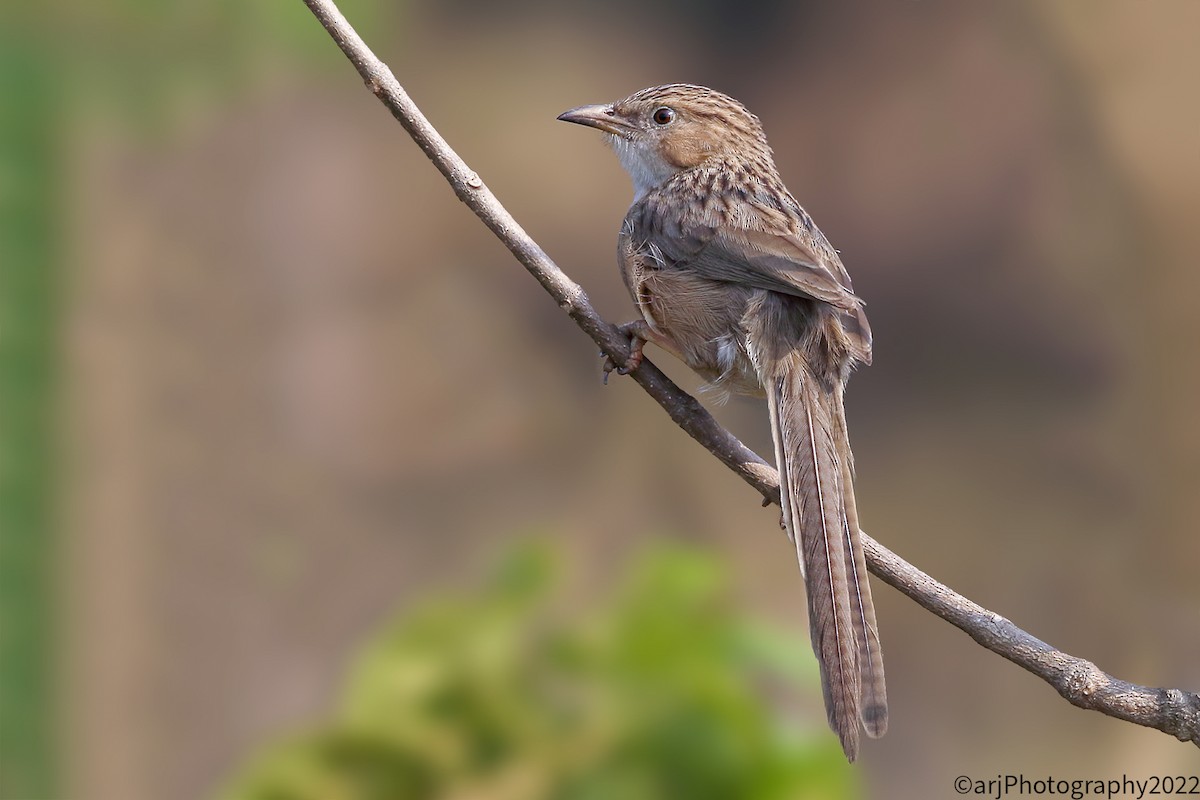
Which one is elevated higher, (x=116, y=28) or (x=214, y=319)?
(x=116, y=28)

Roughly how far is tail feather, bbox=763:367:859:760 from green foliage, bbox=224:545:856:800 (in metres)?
1.20

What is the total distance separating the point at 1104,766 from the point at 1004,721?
0.97 feet

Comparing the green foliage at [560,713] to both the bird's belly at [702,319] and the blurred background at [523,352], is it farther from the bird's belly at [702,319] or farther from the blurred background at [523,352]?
the bird's belly at [702,319]

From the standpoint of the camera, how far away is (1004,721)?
11.7 feet

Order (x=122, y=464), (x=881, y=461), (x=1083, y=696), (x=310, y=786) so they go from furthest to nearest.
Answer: (x=881, y=461)
(x=122, y=464)
(x=310, y=786)
(x=1083, y=696)

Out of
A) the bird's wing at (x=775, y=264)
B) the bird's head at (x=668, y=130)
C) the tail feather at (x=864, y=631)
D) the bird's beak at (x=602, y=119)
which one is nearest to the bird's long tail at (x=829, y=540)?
the tail feather at (x=864, y=631)

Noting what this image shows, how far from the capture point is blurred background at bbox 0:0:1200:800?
334 cm

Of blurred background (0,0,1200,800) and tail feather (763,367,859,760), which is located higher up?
blurred background (0,0,1200,800)

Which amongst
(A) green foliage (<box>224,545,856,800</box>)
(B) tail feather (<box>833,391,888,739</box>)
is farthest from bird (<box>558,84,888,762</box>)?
(A) green foliage (<box>224,545,856,800</box>)

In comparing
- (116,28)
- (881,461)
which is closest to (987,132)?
(881,461)

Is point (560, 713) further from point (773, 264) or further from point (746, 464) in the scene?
point (773, 264)

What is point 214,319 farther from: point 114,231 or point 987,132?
point 987,132

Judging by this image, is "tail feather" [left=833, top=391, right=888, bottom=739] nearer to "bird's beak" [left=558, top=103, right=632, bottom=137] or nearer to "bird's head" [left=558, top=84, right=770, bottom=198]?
"bird's head" [left=558, top=84, right=770, bottom=198]

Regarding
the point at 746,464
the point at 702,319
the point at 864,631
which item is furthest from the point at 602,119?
the point at 864,631
